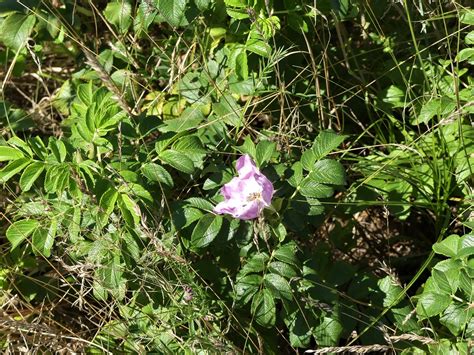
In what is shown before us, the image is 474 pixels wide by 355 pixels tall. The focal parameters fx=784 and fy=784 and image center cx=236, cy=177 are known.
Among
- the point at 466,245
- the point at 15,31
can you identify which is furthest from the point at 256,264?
the point at 15,31

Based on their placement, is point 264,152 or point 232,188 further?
point 264,152

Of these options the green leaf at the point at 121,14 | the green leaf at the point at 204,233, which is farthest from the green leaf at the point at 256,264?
the green leaf at the point at 121,14

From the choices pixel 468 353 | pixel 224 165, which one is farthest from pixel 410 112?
pixel 468 353

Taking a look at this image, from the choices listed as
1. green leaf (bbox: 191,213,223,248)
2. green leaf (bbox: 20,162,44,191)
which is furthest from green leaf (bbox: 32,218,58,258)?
green leaf (bbox: 191,213,223,248)

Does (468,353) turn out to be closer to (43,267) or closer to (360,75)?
(360,75)

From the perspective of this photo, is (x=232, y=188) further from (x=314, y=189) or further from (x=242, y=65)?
(x=242, y=65)

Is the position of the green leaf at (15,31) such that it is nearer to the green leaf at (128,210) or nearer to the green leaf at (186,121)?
the green leaf at (186,121)
